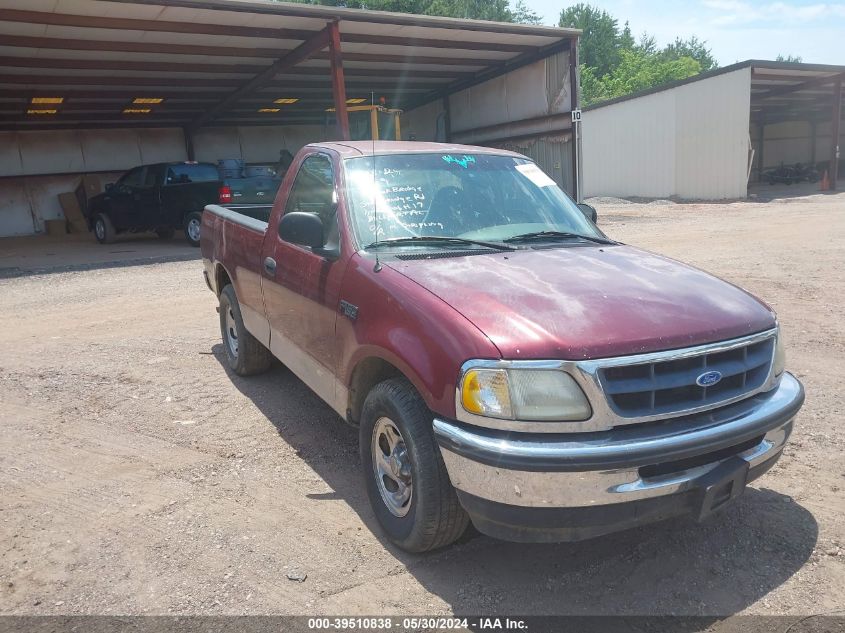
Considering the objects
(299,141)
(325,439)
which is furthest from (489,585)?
(299,141)

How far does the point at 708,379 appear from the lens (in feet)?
8.37

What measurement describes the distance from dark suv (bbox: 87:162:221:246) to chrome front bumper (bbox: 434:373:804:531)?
1398cm

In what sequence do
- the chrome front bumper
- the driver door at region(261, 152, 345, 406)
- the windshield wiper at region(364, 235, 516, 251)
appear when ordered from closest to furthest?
the chrome front bumper < the windshield wiper at region(364, 235, 516, 251) < the driver door at region(261, 152, 345, 406)

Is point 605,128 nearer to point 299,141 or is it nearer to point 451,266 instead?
point 299,141

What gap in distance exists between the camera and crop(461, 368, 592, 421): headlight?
7.88ft

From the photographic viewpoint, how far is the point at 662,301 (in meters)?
2.75

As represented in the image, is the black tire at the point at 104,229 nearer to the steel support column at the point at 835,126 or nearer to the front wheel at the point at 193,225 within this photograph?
the front wheel at the point at 193,225

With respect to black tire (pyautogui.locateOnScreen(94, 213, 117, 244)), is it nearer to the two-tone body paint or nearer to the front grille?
the two-tone body paint

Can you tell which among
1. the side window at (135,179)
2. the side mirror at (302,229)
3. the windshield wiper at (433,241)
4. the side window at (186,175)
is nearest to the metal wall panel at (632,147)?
the side window at (186,175)

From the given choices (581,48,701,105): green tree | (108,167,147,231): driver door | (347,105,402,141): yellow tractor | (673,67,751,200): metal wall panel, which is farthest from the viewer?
(581,48,701,105): green tree

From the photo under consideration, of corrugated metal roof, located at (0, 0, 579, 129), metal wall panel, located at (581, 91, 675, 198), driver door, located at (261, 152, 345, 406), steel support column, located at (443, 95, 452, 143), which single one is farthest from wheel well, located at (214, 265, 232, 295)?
metal wall panel, located at (581, 91, 675, 198)

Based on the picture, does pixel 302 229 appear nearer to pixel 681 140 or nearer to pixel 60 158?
pixel 681 140

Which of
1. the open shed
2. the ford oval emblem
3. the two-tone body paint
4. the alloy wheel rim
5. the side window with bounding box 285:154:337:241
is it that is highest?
the open shed

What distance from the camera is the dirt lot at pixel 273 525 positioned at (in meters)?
2.73
